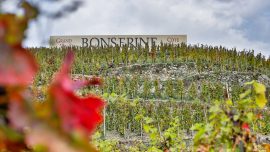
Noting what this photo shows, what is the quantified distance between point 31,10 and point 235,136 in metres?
1.65

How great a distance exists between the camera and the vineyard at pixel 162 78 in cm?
1520

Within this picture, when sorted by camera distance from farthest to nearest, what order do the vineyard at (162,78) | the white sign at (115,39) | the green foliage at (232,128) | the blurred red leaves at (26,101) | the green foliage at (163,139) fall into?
the white sign at (115,39) < the vineyard at (162,78) < the green foliage at (163,139) < the green foliage at (232,128) < the blurred red leaves at (26,101)

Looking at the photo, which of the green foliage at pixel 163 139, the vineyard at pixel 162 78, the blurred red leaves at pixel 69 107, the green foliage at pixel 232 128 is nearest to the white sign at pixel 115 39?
the vineyard at pixel 162 78

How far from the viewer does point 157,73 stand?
1850 cm

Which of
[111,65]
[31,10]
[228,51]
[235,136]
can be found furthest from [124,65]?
[31,10]

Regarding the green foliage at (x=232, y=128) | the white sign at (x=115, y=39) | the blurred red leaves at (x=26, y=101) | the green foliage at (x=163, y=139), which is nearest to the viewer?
the blurred red leaves at (x=26, y=101)

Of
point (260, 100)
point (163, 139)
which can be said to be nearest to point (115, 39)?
point (163, 139)

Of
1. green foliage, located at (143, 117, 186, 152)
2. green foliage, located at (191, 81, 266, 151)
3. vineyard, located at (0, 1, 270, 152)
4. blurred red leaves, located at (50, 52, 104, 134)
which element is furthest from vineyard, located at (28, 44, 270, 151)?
blurred red leaves, located at (50, 52, 104, 134)

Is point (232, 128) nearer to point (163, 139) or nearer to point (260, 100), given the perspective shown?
point (260, 100)

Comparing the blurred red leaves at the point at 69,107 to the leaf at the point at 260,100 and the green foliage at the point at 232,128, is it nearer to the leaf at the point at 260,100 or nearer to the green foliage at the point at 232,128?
the green foliage at the point at 232,128

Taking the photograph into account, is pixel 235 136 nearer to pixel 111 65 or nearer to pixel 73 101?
pixel 73 101

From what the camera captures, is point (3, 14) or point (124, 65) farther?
point (124, 65)

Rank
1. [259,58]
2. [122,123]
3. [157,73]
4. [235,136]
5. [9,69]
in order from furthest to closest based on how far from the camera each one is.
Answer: [259,58], [157,73], [122,123], [235,136], [9,69]

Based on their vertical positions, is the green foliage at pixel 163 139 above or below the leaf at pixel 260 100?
below
